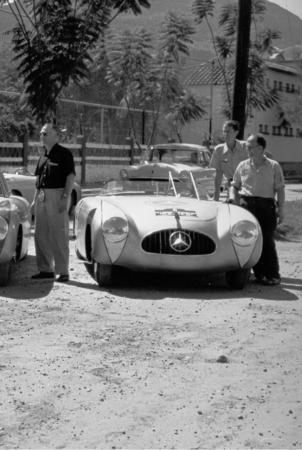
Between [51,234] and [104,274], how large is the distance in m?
0.87

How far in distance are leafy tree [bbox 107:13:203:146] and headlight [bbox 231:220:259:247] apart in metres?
24.0

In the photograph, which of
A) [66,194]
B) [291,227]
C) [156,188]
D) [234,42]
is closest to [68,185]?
[66,194]

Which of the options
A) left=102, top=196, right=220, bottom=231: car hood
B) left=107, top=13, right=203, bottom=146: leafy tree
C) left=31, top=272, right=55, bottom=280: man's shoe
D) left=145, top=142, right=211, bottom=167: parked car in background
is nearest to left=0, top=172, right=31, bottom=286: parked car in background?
left=31, top=272, right=55, bottom=280: man's shoe

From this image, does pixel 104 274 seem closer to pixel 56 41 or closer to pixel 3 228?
pixel 3 228

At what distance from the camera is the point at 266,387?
5.49m

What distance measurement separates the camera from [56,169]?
9.49m

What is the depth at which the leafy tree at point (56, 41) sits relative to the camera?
15.6 meters

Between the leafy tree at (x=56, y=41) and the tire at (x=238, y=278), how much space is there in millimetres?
7455

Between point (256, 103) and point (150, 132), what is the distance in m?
5.36

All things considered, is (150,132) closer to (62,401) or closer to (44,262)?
(44,262)

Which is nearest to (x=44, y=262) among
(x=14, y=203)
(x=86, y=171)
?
(x=14, y=203)

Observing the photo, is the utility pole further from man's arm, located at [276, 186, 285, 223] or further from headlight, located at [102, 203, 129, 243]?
headlight, located at [102, 203, 129, 243]

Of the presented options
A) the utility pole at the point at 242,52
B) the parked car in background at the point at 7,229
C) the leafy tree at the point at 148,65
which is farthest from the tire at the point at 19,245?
the leafy tree at the point at 148,65

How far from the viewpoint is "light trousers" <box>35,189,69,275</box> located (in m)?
9.44
